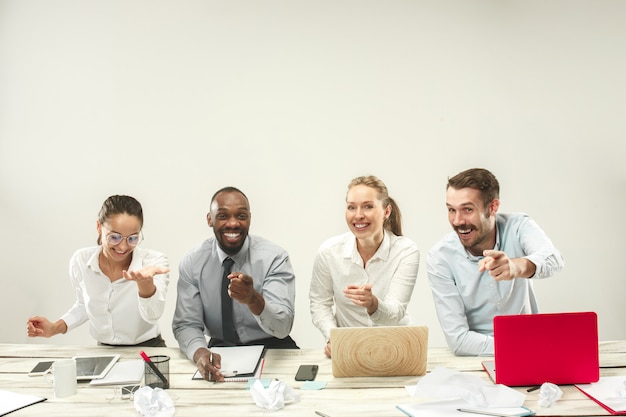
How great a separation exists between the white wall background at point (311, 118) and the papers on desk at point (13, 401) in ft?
7.13

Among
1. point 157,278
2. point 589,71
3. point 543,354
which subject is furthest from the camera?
point 589,71

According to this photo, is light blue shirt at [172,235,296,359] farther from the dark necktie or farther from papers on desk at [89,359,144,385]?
papers on desk at [89,359,144,385]

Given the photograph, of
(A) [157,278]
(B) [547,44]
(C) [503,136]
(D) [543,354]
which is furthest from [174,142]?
(D) [543,354]

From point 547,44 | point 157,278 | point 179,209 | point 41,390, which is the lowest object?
point 41,390

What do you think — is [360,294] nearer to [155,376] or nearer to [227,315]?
[227,315]

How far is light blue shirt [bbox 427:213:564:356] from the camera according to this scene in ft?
8.50

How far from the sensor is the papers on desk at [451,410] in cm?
164

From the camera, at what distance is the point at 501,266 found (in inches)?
86.2

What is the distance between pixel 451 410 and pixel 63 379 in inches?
50.0

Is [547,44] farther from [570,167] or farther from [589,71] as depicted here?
[570,167]

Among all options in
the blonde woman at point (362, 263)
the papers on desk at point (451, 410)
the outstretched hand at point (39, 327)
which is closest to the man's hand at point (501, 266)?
the papers on desk at point (451, 410)

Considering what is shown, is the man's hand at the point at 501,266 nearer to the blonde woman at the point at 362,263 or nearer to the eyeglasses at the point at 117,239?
the blonde woman at the point at 362,263

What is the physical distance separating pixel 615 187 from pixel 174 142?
122 inches

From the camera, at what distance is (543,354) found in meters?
1.86
